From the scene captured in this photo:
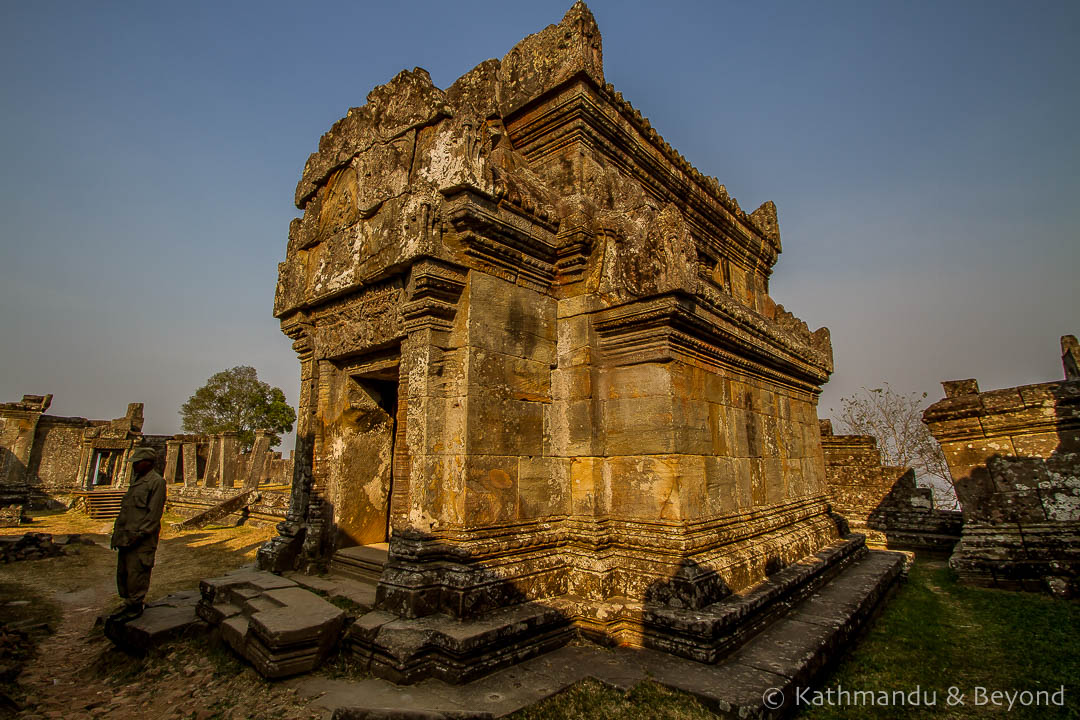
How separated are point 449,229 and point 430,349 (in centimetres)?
106

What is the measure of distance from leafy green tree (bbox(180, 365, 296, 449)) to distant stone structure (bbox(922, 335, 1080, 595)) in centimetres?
4363

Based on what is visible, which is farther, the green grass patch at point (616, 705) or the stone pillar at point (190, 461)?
the stone pillar at point (190, 461)

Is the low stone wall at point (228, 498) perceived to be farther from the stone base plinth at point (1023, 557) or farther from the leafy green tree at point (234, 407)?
the leafy green tree at point (234, 407)

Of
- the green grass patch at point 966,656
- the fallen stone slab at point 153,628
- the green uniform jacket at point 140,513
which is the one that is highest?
the green uniform jacket at point 140,513

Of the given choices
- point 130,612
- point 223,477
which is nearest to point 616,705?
point 130,612

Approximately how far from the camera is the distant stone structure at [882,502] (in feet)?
30.8

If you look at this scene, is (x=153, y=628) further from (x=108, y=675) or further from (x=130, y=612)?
(x=130, y=612)

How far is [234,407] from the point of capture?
41844 mm

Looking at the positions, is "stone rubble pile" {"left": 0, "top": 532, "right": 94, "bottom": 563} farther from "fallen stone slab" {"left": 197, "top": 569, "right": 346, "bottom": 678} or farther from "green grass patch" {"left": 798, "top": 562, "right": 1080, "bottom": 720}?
"green grass patch" {"left": 798, "top": 562, "right": 1080, "bottom": 720}

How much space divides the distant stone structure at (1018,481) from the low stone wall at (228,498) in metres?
12.9

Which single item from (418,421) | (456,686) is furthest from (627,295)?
(456,686)

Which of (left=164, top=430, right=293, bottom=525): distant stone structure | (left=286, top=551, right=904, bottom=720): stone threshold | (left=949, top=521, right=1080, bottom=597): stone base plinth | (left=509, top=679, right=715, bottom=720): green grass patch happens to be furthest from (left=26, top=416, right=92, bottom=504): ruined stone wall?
(left=949, top=521, right=1080, bottom=597): stone base plinth

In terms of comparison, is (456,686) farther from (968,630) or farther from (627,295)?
(968,630)

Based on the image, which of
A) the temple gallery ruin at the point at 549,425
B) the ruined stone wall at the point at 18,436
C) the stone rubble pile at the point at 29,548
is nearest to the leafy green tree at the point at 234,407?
the ruined stone wall at the point at 18,436
